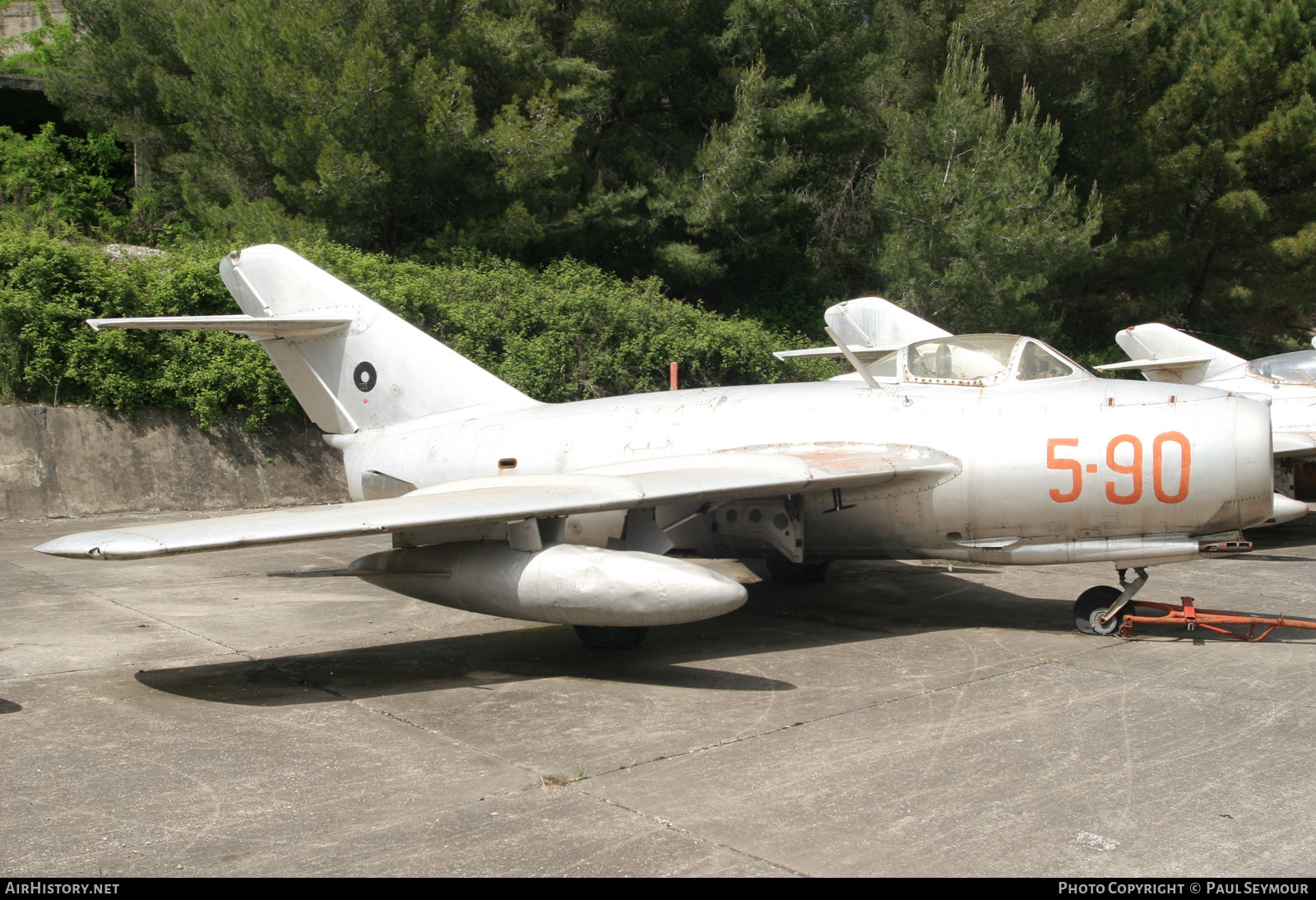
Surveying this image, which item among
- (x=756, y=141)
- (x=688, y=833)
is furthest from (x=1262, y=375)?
(x=688, y=833)

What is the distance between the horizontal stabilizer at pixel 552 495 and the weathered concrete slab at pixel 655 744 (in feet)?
3.56

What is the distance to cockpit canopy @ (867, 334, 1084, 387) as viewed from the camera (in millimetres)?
7941

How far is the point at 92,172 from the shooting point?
25.4 metres

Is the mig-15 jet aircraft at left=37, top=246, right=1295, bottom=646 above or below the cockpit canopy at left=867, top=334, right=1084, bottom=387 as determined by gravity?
below

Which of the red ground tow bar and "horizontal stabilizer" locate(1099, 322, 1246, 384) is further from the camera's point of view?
"horizontal stabilizer" locate(1099, 322, 1246, 384)

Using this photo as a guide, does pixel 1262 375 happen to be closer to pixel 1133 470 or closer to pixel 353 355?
pixel 1133 470

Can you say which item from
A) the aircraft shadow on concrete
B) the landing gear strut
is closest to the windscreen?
the landing gear strut

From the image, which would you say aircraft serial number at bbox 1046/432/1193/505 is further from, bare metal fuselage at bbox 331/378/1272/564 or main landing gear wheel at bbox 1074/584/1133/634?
main landing gear wheel at bbox 1074/584/1133/634

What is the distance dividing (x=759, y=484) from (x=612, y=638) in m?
1.65

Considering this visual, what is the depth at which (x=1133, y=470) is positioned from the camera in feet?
23.4

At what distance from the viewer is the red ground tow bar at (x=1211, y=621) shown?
23.9 feet

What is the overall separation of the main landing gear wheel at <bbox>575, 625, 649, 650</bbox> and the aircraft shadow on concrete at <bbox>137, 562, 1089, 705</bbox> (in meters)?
0.07

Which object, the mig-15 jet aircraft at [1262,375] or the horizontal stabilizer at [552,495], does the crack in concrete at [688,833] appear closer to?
the horizontal stabilizer at [552,495]

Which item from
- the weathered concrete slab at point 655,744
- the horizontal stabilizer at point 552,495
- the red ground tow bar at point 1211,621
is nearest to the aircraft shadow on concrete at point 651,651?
the weathered concrete slab at point 655,744
